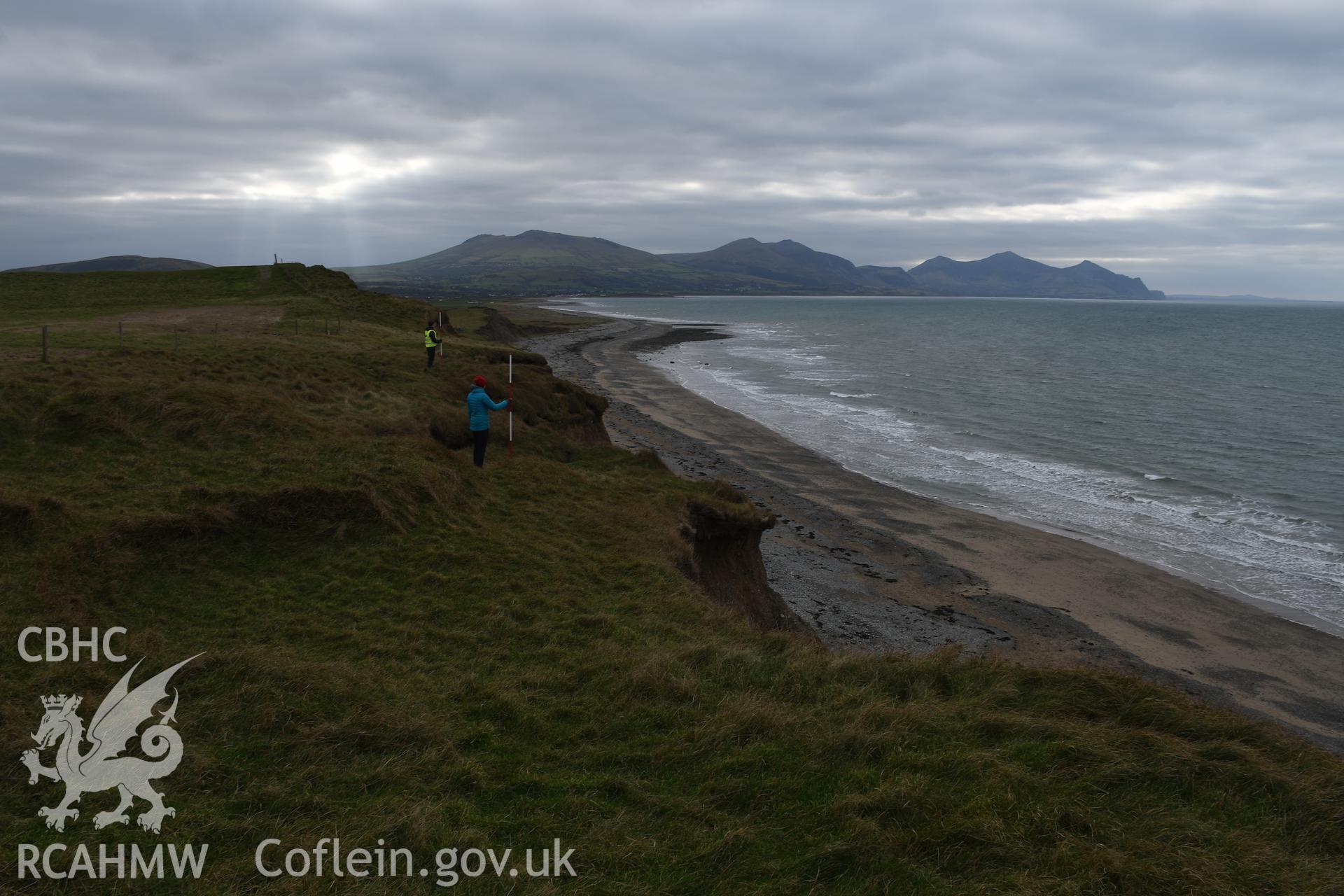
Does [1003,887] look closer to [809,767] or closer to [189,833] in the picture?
[809,767]

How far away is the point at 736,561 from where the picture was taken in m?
18.0

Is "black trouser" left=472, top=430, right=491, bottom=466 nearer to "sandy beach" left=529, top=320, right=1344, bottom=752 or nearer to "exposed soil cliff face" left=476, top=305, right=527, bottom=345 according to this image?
"sandy beach" left=529, top=320, right=1344, bottom=752

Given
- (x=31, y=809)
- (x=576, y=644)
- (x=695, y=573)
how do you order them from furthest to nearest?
1. (x=695, y=573)
2. (x=576, y=644)
3. (x=31, y=809)

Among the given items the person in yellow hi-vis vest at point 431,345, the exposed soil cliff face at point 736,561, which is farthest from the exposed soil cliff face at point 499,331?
the exposed soil cliff face at point 736,561

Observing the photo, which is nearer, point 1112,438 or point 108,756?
point 108,756

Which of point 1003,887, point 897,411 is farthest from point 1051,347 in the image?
point 1003,887

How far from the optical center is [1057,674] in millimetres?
9703

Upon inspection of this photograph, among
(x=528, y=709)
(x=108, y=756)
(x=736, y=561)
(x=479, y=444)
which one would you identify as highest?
(x=479, y=444)

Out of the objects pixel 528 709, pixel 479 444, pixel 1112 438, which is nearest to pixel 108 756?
pixel 528 709

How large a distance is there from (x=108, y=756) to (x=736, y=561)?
42.0ft

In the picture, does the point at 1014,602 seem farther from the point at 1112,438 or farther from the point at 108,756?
the point at 1112,438

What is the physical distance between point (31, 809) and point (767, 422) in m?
42.9

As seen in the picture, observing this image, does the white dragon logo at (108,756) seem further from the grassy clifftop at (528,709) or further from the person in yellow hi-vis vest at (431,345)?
the person in yellow hi-vis vest at (431,345)

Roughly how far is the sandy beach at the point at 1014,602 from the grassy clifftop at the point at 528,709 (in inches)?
211
